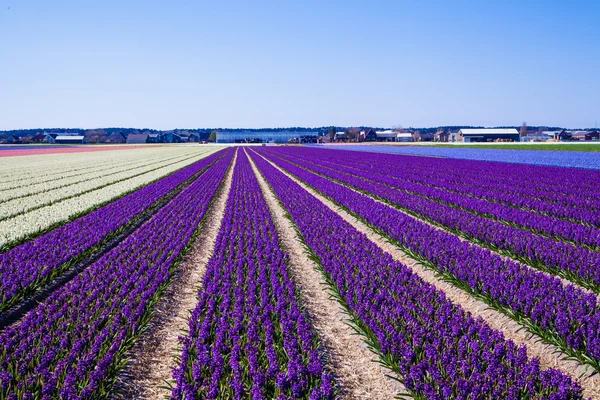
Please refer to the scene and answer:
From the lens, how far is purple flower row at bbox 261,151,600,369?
692cm

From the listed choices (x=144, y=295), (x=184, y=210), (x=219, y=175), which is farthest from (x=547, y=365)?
(x=219, y=175)

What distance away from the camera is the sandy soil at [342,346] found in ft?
19.9

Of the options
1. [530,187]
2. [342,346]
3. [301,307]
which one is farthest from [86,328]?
[530,187]

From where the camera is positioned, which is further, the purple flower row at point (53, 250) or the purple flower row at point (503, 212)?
the purple flower row at point (503, 212)

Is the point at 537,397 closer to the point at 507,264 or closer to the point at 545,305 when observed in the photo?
the point at 545,305

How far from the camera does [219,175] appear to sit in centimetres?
3675

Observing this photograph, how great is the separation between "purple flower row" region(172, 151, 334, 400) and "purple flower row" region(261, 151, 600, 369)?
3764 mm

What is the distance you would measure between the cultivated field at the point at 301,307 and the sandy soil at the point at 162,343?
30mm

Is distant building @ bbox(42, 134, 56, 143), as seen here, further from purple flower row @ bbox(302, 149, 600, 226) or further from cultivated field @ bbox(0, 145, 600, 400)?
cultivated field @ bbox(0, 145, 600, 400)

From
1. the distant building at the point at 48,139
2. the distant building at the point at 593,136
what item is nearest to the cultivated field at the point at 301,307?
the distant building at the point at 593,136

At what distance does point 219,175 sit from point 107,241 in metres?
23.0

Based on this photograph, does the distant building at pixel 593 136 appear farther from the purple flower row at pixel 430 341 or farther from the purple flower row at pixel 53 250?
the purple flower row at pixel 430 341

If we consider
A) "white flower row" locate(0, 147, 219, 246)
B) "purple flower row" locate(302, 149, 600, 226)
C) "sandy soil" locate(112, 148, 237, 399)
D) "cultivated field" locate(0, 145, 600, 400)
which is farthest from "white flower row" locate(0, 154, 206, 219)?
"purple flower row" locate(302, 149, 600, 226)

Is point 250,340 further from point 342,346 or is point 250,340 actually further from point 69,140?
point 69,140
